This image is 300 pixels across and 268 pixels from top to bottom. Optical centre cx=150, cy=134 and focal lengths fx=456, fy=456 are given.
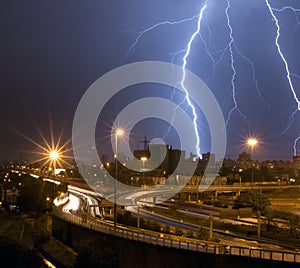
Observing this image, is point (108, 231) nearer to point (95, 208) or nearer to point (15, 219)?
point (95, 208)

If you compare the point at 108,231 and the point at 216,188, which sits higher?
the point at 216,188

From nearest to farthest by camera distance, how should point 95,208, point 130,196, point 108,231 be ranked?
point 108,231 < point 95,208 < point 130,196

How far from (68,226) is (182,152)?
7010 cm

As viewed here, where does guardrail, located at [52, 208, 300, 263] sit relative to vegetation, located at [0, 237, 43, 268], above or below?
above

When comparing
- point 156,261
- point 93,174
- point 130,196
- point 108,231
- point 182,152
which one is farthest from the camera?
point 182,152

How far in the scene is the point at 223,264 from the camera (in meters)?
14.5

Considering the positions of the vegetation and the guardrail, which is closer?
the guardrail

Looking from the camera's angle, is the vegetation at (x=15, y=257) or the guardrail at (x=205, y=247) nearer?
the guardrail at (x=205, y=247)

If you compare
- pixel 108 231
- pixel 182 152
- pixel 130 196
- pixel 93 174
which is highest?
pixel 182 152

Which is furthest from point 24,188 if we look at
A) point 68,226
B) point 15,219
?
point 68,226

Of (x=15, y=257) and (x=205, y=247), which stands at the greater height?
(x=205, y=247)

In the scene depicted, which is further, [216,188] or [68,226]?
[216,188]

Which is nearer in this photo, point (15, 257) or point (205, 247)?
point (205, 247)

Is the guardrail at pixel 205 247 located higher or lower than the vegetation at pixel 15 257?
higher
